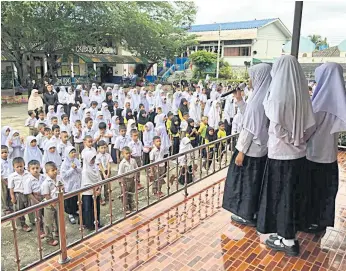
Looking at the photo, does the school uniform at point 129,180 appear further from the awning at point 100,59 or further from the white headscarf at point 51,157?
the awning at point 100,59

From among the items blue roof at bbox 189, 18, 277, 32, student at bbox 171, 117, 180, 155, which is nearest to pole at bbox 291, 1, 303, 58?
student at bbox 171, 117, 180, 155

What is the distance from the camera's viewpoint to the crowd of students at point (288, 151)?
8.35 feet

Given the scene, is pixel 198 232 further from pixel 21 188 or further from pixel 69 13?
pixel 69 13

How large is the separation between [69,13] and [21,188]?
15.5 metres

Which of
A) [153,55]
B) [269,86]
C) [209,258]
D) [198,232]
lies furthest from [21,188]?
[153,55]

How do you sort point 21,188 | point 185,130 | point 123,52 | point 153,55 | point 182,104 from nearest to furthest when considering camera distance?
1. point 21,188
2. point 185,130
3. point 182,104
4. point 153,55
5. point 123,52

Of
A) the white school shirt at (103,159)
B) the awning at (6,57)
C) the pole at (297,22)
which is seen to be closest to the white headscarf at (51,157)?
the white school shirt at (103,159)

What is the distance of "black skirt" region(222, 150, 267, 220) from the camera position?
3.04 meters

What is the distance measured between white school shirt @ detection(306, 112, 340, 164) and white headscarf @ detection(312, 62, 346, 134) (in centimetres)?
4

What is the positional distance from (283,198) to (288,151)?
41cm

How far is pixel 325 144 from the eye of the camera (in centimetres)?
287

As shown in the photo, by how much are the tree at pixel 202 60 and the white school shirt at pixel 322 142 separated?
23042 millimetres

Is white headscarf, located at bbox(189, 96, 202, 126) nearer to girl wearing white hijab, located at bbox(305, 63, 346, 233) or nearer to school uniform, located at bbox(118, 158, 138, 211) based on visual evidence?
school uniform, located at bbox(118, 158, 138, 211)

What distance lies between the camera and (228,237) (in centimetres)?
325
